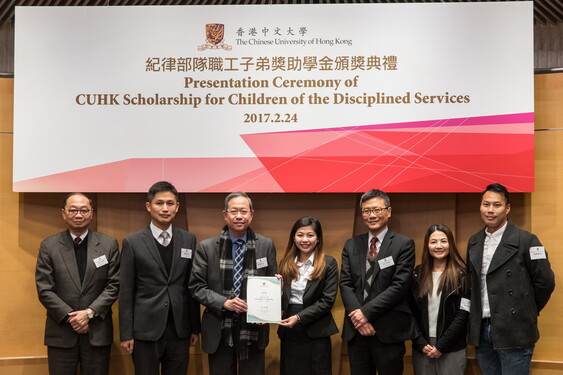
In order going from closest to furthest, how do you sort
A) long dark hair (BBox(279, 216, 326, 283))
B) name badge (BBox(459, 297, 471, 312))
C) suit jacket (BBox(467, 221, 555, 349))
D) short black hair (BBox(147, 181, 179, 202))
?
suit jacket (BBox(467, 221, 555, 349)), name badge (BBox(459, 297, 471, 312)), long dark hair (BBox(279, 216, 326, 283)), short black hair (BBox(147, 181, 179, 202))

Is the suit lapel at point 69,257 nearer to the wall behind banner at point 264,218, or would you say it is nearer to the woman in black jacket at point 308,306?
the wall behind banner at point 264,218

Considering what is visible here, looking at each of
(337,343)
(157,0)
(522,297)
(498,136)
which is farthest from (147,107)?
(522,297)

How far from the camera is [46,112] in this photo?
156 inches

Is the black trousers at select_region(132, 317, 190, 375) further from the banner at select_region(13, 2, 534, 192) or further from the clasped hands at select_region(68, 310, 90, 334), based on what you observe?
the banner at select_region(13, 2, 534, 192)

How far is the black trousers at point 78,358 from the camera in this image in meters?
3.51

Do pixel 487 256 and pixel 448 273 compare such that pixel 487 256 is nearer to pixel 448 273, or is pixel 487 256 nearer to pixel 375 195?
pixel 448 273

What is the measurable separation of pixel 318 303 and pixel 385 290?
0.42 metres

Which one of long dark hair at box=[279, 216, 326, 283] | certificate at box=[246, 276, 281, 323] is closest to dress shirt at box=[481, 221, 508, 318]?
long dark hair at box=[279, 216, 326, 283]

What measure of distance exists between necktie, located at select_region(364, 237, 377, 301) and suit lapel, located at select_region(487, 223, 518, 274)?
2.27 feet

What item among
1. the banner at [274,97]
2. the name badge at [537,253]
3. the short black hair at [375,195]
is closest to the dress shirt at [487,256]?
the name badge at [537,253]

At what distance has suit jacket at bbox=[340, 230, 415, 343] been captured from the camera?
3338mm

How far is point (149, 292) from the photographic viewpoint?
3402 millimetres

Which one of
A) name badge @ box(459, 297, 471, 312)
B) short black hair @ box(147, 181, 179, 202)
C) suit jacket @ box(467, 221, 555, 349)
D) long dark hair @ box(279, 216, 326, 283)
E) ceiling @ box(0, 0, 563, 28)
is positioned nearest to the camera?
suit jacket @ box(467, 221, 555, 349)

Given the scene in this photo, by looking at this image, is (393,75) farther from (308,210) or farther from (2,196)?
(2,196)
